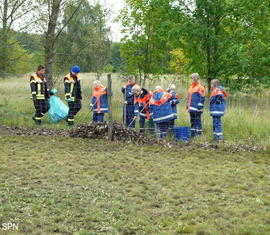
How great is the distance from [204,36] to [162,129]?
516cm

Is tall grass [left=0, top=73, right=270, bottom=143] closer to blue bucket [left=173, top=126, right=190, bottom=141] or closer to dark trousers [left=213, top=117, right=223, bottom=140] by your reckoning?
dark trousers [left=213, top=117, right=223, bottom=140]

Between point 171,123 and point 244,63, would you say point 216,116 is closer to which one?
point 171,123

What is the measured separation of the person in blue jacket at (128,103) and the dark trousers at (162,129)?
0.90m

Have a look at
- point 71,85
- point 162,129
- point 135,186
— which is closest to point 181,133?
point 162,129

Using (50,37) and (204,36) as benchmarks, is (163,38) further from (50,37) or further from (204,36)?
(50,37)

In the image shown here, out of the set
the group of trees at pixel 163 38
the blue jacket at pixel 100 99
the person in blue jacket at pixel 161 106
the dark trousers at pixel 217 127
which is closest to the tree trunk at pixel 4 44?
the group of trees at pixel 163 38

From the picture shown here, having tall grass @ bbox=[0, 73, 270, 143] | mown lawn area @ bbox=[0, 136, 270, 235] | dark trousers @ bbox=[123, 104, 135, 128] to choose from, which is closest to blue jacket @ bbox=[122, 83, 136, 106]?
dark trousers @ bbox=[123, 104, 135, 128]

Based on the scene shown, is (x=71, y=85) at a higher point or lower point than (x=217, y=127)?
higher

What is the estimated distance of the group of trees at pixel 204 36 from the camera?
14.2 m

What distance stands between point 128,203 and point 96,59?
43.2 feet

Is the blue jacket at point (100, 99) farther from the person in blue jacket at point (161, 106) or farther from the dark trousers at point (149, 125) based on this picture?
the person in blue jacket at point (161, 106)

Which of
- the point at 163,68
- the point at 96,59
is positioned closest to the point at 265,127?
the point at 163,68

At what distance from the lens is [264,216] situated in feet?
17.6

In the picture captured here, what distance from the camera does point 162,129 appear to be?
1080 cm
